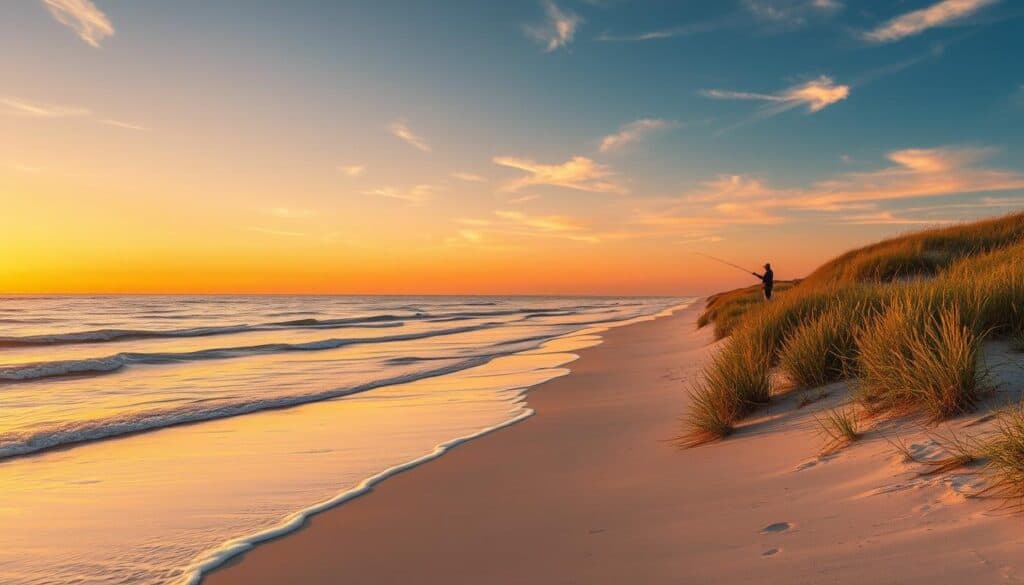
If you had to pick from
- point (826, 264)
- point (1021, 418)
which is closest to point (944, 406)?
point (1021, 418)

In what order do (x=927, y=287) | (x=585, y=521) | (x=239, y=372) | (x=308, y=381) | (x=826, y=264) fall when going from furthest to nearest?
(x=826, y=264), (x=239, y=372), (x=308, y=381), (x=927, y=287), (x=585, y=521)

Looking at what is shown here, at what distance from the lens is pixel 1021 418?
3.57m

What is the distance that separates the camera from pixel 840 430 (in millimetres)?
5129

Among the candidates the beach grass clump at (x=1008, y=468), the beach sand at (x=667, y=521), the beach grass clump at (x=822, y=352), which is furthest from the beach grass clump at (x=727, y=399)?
the beach grass clump at (x=1008, y=468)

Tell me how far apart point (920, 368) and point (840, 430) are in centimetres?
75

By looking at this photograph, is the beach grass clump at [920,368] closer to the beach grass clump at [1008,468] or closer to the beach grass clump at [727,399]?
the beach grass clump at [727,399]

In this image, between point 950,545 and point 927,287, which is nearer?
point 950,545

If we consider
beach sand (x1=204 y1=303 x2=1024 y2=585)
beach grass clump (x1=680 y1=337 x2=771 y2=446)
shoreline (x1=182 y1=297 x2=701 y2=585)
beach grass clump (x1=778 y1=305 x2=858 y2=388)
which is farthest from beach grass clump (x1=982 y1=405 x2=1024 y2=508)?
shoreline (x1=182 y1=297 x2=701 y2=585)

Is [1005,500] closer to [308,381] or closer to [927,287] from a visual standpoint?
[927,287]

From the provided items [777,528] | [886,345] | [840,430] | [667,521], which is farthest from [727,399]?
[777,528]

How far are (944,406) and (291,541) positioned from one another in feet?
15.5

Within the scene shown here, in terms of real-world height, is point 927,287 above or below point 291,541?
above

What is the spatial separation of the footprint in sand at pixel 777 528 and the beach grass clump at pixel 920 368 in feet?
5.98

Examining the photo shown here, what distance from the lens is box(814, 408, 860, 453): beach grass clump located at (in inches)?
199
